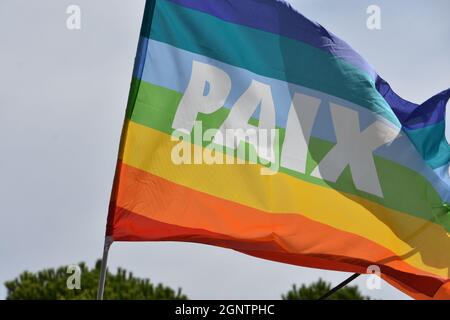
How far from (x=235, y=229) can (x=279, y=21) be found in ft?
8.52

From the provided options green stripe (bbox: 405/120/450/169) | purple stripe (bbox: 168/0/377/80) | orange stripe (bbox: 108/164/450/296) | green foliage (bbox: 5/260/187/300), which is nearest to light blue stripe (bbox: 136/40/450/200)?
green stripe (bbox: 405/120/450/169)

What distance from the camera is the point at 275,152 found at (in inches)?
566

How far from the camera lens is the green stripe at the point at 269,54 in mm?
14562

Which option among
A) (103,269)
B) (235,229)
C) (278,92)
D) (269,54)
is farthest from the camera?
(269,54)

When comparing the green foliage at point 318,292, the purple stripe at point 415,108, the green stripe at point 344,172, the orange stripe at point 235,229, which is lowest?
the orange stripe at point 235,229

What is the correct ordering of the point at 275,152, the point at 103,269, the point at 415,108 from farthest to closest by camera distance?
1. the point at 415,108
2. the point at 275,152
3. the point at 103,269

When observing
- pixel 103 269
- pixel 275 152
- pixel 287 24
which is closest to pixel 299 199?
pixel 275 152

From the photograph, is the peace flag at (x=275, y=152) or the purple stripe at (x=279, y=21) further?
the purple stripe at (x=279, y=21)

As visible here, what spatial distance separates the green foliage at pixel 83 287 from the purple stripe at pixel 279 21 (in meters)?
38.9

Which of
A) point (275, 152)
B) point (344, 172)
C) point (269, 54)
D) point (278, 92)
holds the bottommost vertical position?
point (344, 172)

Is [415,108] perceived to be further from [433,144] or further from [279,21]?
[279,21]

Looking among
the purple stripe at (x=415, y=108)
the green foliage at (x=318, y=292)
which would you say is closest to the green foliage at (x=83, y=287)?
the green foliage at (x=318, y=292)

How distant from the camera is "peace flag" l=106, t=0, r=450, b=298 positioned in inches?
545

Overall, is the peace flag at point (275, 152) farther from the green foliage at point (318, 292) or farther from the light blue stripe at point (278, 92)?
the green foliage at point (318, 292)
